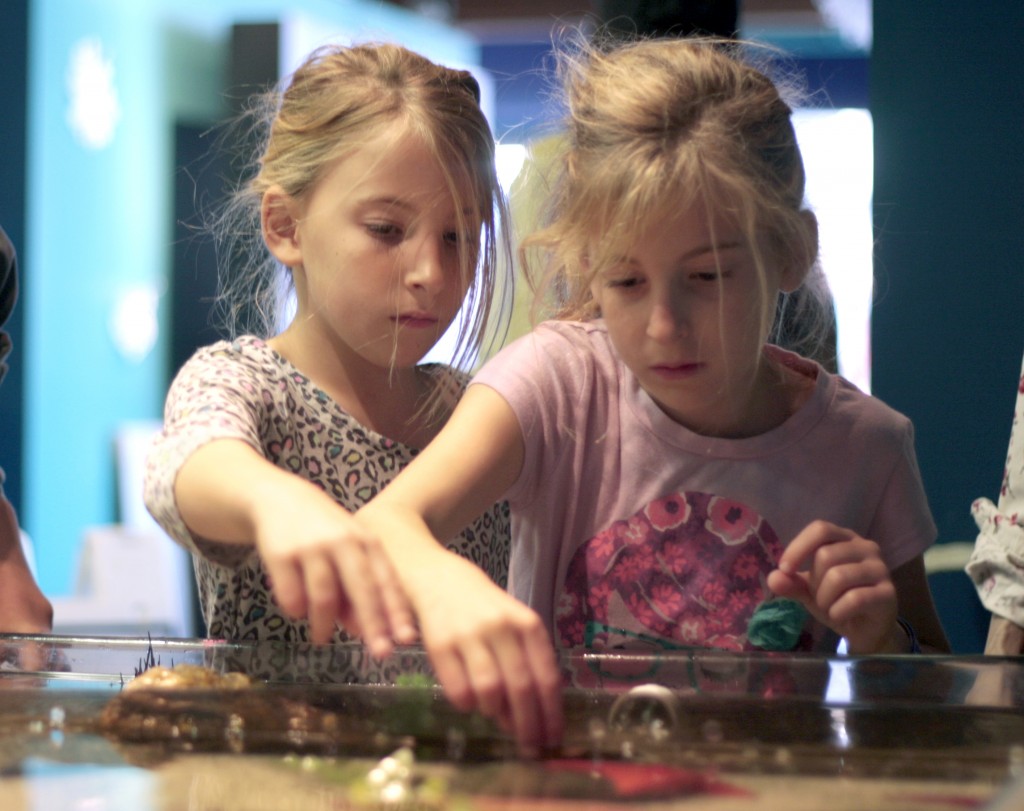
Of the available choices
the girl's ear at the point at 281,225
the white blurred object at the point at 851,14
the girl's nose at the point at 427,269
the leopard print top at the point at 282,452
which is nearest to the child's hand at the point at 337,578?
the leopard print top at the point at 282,452

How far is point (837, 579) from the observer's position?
0.71 m

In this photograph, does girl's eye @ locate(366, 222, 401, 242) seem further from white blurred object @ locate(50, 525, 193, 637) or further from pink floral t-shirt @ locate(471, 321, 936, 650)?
white blurred object @ locate(50, 525, 193, 637)

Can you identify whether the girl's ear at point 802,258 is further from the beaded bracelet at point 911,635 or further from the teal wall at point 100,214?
the teal wall at point 100,214

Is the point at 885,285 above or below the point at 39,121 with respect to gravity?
below

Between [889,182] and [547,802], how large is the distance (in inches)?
39.3

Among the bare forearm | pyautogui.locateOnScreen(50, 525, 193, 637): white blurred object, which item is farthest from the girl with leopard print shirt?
pyautogui.locateOnScreen(50, 525, 193, 637): white blurred object

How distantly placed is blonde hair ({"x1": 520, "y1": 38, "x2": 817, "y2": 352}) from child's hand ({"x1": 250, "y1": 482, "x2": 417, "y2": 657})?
332 mm

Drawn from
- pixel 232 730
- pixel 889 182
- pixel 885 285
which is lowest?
pixel 232 730

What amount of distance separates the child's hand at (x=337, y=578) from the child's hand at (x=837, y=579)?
0.92 ft

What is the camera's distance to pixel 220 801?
43 centimetres

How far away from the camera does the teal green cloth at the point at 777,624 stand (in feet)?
2.59

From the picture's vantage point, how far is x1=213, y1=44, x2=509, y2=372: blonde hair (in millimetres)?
885

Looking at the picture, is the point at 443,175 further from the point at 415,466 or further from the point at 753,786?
the point at 753,786

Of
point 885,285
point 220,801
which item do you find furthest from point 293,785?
point 885,285
